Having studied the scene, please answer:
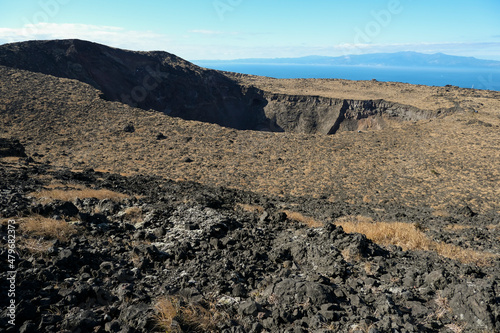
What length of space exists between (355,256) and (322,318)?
2.46 meters

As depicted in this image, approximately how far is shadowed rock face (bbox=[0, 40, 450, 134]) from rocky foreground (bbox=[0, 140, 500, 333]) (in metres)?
34.2

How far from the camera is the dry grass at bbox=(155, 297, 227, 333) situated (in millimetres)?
3709

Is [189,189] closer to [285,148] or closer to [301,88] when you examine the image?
[285,148]

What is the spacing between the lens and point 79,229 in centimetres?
668

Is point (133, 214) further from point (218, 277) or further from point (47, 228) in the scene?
point (218, 277)

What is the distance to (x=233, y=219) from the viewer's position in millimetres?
8156

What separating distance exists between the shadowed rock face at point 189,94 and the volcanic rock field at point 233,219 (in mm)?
888

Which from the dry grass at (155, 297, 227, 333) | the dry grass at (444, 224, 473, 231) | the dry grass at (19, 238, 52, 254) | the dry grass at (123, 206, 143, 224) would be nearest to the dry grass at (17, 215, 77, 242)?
the dry grass at (19, 238, 52, 254)

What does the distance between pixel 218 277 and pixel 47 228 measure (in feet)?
13.0

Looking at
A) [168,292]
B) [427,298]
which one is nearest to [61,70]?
[168,292]

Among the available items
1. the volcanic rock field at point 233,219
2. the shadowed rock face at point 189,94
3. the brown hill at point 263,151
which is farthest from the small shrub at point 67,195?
the shadowed rock face at point 189,94

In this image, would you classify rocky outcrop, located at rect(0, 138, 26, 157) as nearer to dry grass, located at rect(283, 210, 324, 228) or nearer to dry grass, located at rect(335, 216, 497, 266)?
dry grass, located at rect(283, 210, 324, 228)

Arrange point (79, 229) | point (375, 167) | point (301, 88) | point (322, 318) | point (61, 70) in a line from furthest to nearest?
point (301, 88)
point (61, 70)
point (375, 167)
point (79, 229)
point (322, 318)

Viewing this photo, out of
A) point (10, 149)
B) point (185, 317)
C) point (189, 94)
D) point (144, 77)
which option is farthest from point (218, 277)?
point (189, 94)
